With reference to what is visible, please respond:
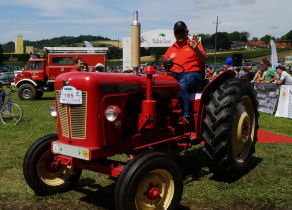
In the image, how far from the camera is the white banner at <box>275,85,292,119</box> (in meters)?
10.2

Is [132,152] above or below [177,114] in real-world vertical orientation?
below

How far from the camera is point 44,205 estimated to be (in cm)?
376

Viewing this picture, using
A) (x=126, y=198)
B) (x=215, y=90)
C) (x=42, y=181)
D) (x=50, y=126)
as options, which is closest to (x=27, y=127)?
(x=50, y=126)

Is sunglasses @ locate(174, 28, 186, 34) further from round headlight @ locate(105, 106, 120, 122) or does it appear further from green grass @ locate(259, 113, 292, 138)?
green grass @ locate(259, 113, 292, 138)

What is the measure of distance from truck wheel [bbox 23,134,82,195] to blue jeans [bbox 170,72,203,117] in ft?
5.15

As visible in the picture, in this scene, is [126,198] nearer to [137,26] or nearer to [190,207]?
[190,207]

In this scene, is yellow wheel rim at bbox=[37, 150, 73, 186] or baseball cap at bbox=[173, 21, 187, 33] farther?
baseball cap at bbox=[173, 21, 187, 33]

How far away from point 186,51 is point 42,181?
2.45 m

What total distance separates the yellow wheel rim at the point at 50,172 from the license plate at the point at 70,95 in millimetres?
893

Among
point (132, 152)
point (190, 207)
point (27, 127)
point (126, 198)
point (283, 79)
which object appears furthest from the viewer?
point (283, 79)

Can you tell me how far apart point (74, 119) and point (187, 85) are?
5.40 ft

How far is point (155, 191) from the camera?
127 inches

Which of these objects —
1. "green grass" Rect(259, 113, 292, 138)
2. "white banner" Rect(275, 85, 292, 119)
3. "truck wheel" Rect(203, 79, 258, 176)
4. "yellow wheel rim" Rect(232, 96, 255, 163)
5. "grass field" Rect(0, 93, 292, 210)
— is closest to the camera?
"grass field" Rect(0, 93, 292, 210)

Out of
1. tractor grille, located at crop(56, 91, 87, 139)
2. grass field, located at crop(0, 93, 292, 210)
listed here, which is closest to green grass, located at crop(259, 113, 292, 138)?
grass field, located at crop(0, 93, 292, 210)
